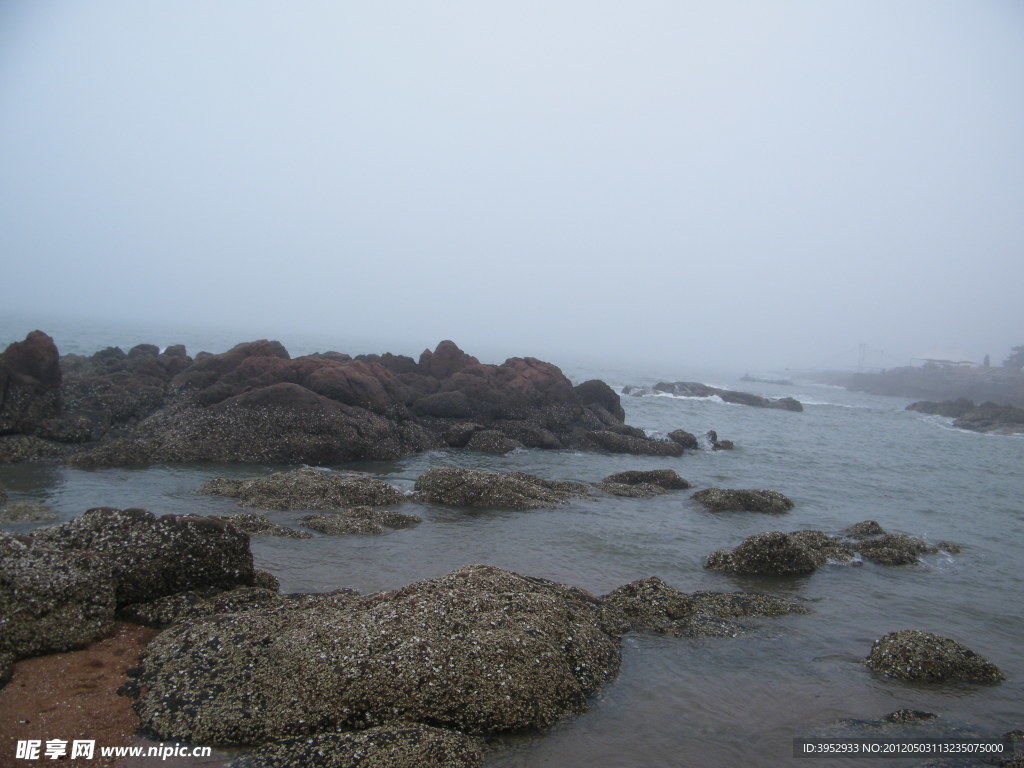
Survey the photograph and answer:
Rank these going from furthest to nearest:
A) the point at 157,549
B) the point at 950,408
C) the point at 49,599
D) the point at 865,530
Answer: the point at 950,408 < the point at 865,530 < the point at 157,549 < the point at 49,599

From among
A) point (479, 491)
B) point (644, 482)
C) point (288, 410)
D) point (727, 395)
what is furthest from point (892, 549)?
point (727, 395)

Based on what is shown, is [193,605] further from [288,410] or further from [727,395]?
[727,395]

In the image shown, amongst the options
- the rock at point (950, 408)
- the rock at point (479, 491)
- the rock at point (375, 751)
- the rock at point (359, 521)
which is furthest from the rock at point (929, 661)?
the rock at point (950, 408)

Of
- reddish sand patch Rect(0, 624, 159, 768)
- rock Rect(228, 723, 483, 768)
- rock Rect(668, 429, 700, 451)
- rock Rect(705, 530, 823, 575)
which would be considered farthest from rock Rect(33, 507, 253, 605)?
rock Rect(668, 429, 700, 451)

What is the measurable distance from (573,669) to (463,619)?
142 cm

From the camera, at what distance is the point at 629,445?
27.4 metres

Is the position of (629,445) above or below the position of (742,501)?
above

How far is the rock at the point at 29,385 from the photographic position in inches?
753

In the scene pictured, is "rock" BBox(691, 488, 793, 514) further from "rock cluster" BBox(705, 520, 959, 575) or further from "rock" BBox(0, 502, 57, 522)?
"rock" BBox(0, 502, 57, 522)

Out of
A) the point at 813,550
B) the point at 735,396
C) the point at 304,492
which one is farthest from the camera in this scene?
the point at 735,396

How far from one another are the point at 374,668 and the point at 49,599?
3.99 metres

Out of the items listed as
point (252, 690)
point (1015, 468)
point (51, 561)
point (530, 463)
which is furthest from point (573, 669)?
point (1015, 468)

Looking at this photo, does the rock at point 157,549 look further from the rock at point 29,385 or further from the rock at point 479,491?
the rock at point 29,385

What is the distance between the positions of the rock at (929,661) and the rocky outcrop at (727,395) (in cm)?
5221
